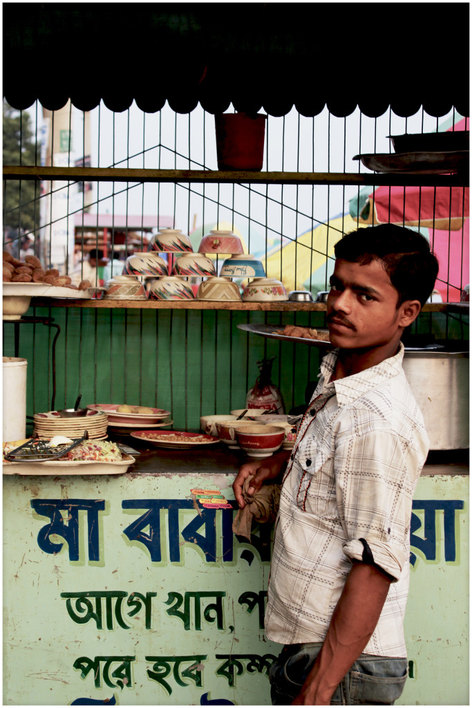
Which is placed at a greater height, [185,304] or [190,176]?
[190,176]

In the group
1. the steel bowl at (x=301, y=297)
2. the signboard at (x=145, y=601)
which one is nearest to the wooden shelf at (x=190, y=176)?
the steel bowl at (x=301, y=297)

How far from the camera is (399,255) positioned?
145cm

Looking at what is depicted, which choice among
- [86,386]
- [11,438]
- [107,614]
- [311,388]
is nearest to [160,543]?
[107,614]

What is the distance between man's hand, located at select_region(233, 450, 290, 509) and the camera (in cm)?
201

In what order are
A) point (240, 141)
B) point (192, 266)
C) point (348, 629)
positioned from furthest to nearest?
1. point (192, 266)
2. point (240, 141)
3. point (348, 629)

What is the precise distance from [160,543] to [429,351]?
3.82 feet

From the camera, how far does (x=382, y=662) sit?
1.41 m

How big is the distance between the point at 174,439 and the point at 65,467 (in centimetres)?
57

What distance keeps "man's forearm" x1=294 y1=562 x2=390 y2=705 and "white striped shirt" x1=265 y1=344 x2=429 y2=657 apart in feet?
0.13

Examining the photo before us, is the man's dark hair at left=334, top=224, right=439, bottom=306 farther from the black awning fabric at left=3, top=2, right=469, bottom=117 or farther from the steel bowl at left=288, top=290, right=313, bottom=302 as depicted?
the steel bowl at left=288, top=290, right=313, bottom=302

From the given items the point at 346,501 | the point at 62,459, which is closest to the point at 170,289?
the point at 62,459

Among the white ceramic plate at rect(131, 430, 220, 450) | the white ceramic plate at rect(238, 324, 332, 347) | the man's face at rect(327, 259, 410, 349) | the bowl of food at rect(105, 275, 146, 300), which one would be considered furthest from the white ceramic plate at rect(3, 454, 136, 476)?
the man's face at rect(327, 259, 410, 349)

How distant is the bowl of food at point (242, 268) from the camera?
3164mm

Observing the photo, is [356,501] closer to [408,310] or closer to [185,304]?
[408,310]
